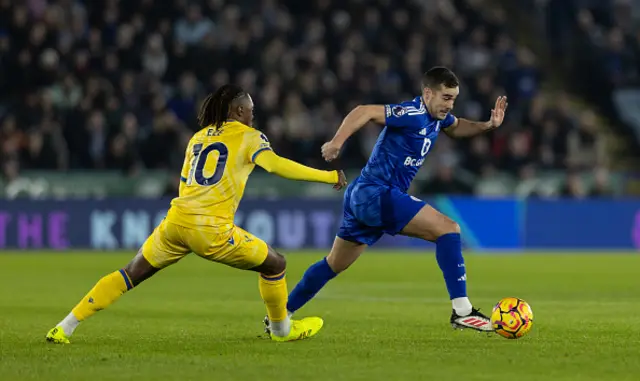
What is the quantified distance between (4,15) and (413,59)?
7543mm

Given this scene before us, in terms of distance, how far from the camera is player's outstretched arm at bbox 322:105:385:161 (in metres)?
8.31

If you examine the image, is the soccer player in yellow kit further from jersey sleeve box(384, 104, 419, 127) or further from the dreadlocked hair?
jersey sleeve box(384, 104, 419, 127)

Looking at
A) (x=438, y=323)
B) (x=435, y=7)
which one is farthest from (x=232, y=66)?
(x=438, y=323)

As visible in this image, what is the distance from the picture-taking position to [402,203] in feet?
29.6

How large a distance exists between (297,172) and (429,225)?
50.7 inches

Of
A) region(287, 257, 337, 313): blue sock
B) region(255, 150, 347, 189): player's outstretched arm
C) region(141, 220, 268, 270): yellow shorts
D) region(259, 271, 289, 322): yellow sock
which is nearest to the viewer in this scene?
region(255, 150, 347, 189): player's outstretched arm

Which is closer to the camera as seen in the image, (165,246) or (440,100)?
(165,246)

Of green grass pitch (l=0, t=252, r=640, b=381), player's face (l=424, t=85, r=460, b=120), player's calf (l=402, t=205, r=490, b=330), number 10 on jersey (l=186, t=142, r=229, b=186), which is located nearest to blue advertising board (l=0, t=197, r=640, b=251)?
green grass pitch (l=0, t=252, r=640, b=381)

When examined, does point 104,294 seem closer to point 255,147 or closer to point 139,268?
point 139,268

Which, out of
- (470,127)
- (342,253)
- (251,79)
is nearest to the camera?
(342,253)

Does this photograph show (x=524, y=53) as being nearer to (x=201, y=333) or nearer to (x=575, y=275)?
(x=575, y=275)

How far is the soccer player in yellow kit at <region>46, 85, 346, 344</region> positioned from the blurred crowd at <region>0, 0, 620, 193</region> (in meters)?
13.1

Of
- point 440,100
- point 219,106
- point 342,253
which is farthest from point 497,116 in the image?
point 219,106

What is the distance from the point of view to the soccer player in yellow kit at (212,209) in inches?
327
